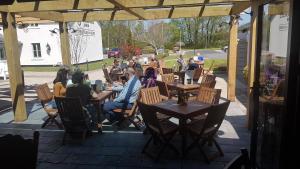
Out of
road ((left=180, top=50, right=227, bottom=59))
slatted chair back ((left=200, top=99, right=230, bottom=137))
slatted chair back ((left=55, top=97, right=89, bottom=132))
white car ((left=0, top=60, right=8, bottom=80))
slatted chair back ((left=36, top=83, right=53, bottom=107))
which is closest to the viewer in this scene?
slatted chair back ((left=200, top=99, right=230, bottom=137))

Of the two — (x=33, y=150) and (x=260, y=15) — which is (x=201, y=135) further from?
(x=33, y=150)

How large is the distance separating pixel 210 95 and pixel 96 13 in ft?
16.4

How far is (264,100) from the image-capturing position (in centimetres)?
289

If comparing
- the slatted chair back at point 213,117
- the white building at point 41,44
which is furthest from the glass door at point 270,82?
the white building at point 41,44

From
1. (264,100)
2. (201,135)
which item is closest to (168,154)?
(201,135)

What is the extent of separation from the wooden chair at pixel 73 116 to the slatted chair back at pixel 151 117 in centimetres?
133

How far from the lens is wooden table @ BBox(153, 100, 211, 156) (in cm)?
443

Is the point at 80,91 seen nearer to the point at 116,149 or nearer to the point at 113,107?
the point at 113,107

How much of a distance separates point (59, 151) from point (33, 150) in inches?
115

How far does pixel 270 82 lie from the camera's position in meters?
2.75

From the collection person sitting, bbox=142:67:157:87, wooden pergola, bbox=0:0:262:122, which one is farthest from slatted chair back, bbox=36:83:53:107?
person sitting, bbox=142:67:157:87

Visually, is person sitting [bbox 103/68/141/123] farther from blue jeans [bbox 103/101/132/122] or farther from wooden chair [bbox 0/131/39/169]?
wooden chair [bbox 0/131/39/169]

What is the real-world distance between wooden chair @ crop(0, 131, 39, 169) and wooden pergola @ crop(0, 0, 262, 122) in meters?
3.74

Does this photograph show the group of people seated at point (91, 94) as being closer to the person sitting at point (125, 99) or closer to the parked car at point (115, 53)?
the person sitting at point (125, 99)
